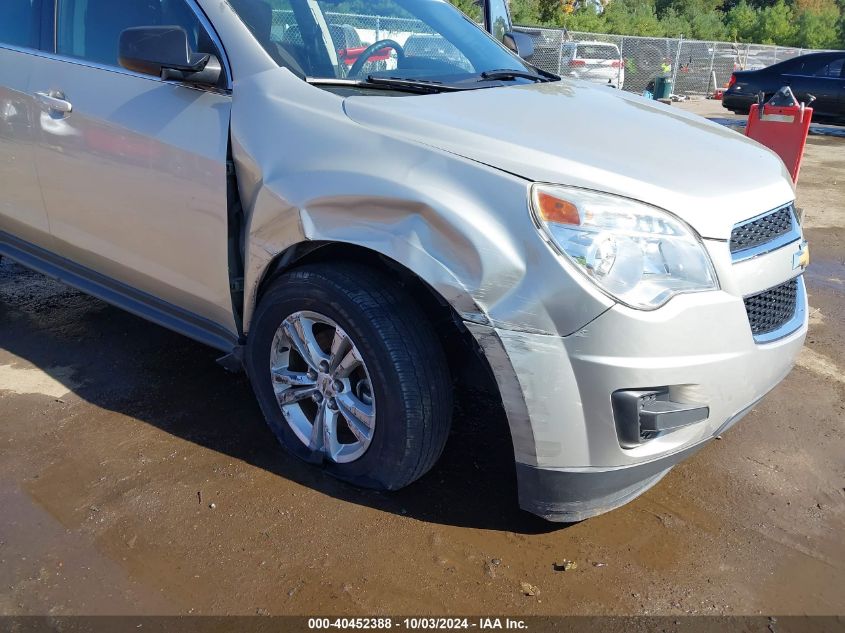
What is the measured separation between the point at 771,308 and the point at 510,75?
1.59 m

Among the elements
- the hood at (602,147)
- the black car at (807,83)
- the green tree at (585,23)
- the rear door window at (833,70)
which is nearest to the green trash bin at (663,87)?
the black car at (807,83)

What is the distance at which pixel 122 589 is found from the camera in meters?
2.26

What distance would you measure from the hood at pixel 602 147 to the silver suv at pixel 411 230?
1 centimetres

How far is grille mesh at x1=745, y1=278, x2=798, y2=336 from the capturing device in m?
2.28

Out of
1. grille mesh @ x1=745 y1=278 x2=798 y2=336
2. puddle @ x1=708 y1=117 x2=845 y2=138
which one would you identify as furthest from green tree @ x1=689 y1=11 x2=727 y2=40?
grille mesh @ x1=745 y1=278 x2=798 y2=336

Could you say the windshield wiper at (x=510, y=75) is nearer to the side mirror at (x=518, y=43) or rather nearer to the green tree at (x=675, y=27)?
the side mirror at (x=518, y=43)

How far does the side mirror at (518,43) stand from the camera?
4465 mm

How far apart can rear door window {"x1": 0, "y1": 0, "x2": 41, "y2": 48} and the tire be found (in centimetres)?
201

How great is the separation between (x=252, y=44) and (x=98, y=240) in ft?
3.92

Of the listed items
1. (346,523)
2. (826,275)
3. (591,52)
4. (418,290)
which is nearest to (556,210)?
(418,290)

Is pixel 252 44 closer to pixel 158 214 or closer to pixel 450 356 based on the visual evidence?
pixel 158 214

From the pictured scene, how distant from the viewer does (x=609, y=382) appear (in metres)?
2.05

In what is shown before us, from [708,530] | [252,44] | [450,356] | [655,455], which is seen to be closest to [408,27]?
[252,44]

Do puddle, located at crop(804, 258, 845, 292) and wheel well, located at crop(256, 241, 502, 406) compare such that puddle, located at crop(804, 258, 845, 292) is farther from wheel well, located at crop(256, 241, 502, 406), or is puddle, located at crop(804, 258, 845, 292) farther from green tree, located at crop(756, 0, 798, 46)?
green tree, located at crop(756, 0, 798, 46)
